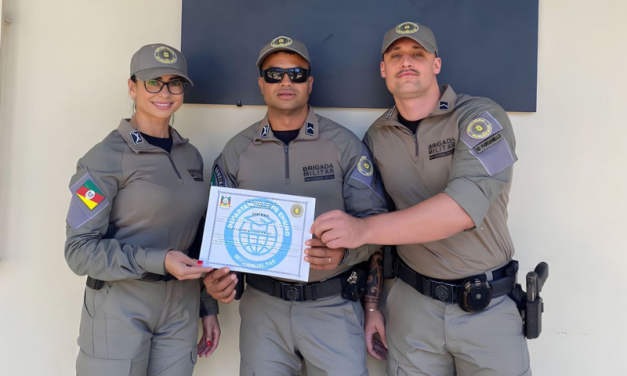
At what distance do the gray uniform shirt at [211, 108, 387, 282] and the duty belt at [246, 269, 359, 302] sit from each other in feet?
0.13

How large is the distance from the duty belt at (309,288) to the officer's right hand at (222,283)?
0.23m

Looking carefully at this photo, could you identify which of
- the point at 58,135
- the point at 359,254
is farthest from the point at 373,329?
the point at 58,135

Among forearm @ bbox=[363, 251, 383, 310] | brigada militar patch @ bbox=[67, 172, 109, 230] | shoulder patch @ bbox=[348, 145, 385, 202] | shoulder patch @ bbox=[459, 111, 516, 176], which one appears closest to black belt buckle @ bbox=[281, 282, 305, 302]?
forearm @ bbox=[363, 251, 383, 310]

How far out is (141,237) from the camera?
1855mm

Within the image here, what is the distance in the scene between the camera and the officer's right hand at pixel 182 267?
1.71m

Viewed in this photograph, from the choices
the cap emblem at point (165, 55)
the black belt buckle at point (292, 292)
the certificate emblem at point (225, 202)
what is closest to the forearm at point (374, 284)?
the black belt buckle at point (292, 292)

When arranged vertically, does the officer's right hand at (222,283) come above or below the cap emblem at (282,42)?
below

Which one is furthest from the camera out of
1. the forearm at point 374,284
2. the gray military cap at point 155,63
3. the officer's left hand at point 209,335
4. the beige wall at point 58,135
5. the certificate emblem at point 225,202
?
the beige wall at point 58,135

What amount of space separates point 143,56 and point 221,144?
0.76m

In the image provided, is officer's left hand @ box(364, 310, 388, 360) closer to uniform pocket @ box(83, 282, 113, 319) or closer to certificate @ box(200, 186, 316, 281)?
certificate @ box(200, 186, 316, 281)

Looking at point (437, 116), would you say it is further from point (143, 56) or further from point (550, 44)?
point (143, 56)

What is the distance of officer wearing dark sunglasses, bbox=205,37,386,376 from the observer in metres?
1.97

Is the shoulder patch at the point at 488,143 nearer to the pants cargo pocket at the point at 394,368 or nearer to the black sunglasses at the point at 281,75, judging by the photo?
the black sunglasses at the point at 281,75

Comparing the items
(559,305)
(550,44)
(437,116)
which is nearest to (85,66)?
(437,116)
